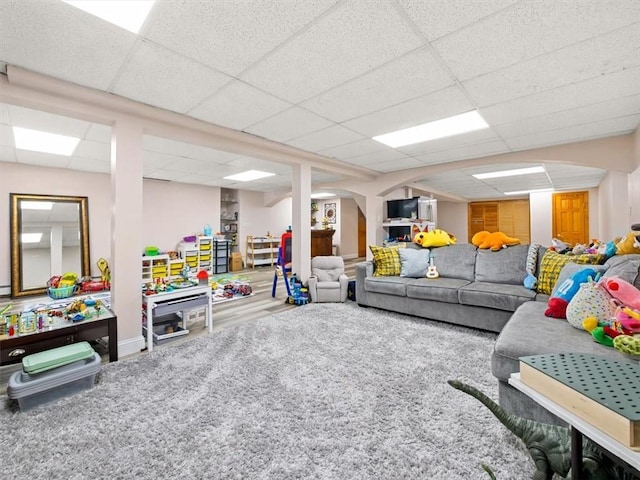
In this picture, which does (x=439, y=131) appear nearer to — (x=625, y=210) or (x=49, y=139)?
(x=625, y=210)

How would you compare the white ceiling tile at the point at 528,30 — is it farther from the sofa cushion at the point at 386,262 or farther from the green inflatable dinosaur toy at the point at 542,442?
the sofa cushion at the point at 386,262

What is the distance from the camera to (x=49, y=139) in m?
3.66

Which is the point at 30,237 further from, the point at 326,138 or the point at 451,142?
the point at 451,142

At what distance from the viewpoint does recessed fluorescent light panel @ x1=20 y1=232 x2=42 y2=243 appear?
4.77m

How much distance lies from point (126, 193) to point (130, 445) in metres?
2.11

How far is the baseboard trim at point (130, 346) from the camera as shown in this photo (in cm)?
264

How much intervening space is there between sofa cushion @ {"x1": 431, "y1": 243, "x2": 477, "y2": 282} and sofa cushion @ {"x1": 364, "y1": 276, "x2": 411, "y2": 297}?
0.53m

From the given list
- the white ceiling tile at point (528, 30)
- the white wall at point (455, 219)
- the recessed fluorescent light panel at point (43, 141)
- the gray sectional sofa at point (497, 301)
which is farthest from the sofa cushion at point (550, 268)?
the white wall at point (455, 219)

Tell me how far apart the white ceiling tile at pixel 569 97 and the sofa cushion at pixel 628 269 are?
139 centimetres

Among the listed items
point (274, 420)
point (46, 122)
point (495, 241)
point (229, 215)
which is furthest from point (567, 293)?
point (229, 215)

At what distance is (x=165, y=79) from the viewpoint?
7.48 ft

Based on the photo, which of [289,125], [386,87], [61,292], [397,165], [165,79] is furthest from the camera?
[397,165]

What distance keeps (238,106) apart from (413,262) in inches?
113

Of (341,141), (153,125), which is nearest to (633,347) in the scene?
(341,141)
